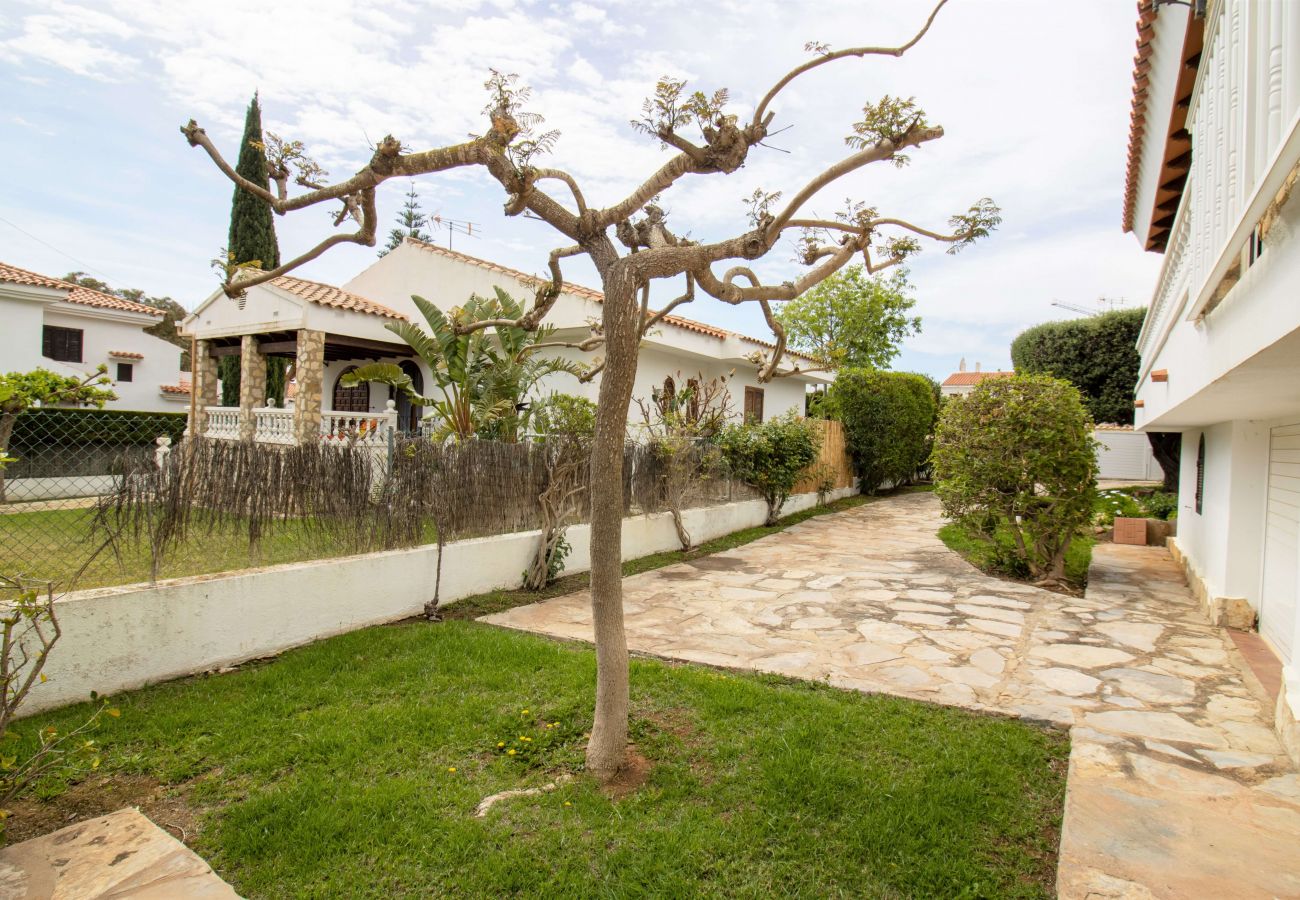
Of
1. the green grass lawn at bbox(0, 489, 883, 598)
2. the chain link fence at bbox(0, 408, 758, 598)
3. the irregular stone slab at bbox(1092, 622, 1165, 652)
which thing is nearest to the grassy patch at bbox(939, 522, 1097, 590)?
the irregular stone slab at bbox(1092, 622, 1165, 652)

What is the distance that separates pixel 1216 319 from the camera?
149 inches

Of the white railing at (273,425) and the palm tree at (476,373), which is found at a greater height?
the palm tree at (476,373)

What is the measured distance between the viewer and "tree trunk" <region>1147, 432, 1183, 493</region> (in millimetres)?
14695

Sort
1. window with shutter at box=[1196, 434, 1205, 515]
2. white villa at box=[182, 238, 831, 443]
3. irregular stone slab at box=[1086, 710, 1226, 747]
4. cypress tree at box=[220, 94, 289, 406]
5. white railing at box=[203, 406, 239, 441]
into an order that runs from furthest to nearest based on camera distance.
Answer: cypress tree at box=[220, 94, 289, 406]
white railing at box=[203, 406, 239, 441]
white villa at box=[182, 238, 831, 443]
window with shutter at box=[1196, 434, 1205, 515]
irregular stone slab at box=[1086, 710, 1226, 747]

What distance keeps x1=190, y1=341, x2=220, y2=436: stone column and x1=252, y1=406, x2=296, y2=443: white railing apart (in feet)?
7.75

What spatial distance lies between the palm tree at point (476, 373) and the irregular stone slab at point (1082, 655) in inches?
Answer: 304

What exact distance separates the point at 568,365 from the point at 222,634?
8067 mm

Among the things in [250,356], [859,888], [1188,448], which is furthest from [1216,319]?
[250,356]

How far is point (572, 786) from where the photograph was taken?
3428 mm

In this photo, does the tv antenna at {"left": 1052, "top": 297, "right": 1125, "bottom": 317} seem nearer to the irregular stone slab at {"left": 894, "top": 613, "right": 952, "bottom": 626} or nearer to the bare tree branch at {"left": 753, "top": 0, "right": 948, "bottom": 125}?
the irregular stone slab at {"left": 894, "top": 613, "right": 952, "bottom": 626}

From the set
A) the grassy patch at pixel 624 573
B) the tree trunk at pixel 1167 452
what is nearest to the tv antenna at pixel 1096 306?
the tree trunk at pixel 1167 452

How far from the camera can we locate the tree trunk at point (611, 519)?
11.1 ft

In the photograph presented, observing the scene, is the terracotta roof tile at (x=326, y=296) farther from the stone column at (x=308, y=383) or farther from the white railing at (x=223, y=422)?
the white railing at (x=223, y=422)

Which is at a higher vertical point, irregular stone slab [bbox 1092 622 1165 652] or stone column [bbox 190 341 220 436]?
stone column [bbox 190 341 220 436]
